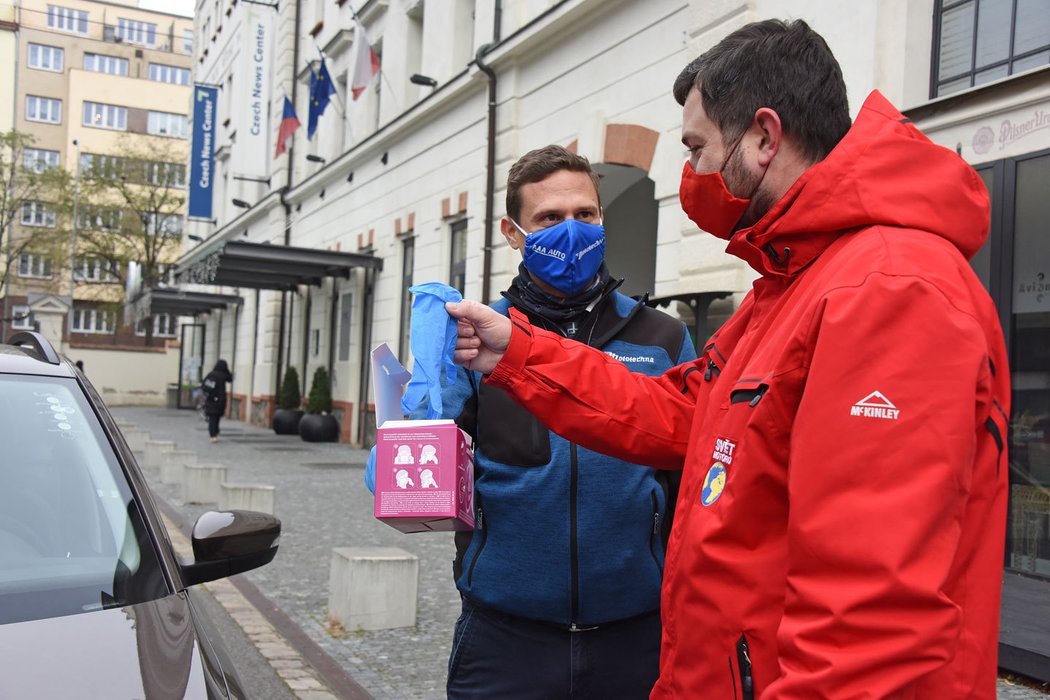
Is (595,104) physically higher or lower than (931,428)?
higher

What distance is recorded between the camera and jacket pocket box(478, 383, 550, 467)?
2.40 m

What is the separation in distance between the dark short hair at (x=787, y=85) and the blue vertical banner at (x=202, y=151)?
35280 mm

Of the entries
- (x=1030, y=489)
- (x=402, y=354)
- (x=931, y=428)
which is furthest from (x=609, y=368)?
(x=402, y=354)

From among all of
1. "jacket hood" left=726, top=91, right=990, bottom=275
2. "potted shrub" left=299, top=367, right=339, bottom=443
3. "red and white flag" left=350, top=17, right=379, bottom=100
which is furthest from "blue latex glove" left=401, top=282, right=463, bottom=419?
"potted shrub" left=299, top=367, right=339, bottom=443

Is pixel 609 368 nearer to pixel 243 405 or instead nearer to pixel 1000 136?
pixel 1000 136

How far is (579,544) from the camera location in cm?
236

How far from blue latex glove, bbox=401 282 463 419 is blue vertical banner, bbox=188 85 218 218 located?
114ft

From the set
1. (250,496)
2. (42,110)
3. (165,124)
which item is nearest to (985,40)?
(250,496)

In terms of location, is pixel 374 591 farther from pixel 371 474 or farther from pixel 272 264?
pixel 272 264

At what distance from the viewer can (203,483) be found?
37.6 feet

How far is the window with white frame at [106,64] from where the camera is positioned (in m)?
70.9

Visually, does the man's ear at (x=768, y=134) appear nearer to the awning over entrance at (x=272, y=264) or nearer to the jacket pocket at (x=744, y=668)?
the jacket pocket at (x=744, y=668)

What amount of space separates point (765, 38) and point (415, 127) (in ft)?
54.6

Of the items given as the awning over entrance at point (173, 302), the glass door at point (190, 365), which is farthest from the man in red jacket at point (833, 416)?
the glass door at point (190, 365)
